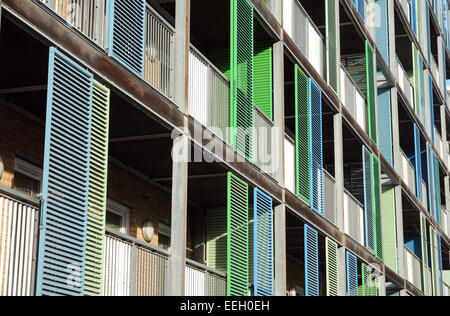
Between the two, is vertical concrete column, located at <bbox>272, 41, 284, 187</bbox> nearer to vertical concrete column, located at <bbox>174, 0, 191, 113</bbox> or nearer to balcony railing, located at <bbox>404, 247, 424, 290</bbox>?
vertical concrete column, located at <bbox>174, 0, 191, 113</bbox>

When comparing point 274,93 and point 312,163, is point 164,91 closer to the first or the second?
point 274,93

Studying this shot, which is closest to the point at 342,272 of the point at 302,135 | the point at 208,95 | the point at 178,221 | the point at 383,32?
the point at 302,135

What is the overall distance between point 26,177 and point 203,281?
3.42 meters

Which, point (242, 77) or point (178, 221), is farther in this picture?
point (242, 77)

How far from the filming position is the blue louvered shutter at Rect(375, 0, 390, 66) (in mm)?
27688

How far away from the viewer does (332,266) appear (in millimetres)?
19766

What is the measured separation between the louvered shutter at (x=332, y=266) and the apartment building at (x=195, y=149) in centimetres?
7

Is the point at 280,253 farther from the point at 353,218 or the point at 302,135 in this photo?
the point at 353,218

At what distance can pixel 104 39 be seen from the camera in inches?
428

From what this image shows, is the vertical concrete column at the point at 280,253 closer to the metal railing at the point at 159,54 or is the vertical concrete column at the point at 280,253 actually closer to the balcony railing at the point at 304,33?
the balcony railing at the point at 304,33

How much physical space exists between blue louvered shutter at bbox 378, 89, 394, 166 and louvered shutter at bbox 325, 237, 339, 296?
281 inches

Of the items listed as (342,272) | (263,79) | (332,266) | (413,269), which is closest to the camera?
(263,79)

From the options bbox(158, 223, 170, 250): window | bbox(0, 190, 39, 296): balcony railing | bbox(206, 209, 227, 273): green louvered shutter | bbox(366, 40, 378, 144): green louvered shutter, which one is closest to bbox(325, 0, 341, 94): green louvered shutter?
bbox(366, 40, 378, 144): green louvered shutter

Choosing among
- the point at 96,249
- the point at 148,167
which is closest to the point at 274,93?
the point at 148,167
